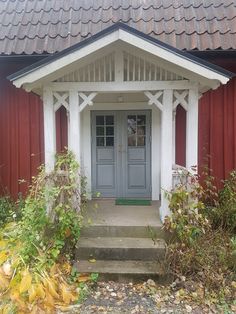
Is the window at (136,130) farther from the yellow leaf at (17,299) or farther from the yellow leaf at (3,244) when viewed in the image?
the yellow leaf at (17,299)

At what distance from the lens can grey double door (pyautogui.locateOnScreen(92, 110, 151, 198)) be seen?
677cm

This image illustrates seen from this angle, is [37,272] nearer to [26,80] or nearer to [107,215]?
[107,215]

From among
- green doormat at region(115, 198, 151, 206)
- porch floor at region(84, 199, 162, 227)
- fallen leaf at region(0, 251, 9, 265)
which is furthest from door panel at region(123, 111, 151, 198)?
fallen leaf at region(0, 251, 9, 265)

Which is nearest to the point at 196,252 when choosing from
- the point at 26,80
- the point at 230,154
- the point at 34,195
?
the point at 34,195

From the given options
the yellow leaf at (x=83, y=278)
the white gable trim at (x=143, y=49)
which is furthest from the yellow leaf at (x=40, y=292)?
the white gable trim at (x=143, y=49)

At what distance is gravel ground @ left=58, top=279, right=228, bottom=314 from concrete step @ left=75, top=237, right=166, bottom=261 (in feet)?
1.31

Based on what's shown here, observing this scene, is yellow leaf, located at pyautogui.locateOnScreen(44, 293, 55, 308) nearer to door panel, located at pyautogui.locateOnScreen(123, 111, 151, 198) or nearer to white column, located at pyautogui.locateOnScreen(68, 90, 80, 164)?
white column, located at pyautogui.locateOnScreen(68, 90, 80, 164)

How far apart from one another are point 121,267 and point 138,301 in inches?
22.8

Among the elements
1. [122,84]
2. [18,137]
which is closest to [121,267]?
[122,84]

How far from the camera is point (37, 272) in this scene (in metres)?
3.78

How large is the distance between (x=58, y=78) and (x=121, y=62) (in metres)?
0.98

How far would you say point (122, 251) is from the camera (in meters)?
4.48

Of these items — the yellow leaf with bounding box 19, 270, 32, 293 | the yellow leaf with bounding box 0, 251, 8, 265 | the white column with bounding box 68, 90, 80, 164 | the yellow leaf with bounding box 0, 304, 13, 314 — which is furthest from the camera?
the white column with bounding box 68, 90, 80, 164

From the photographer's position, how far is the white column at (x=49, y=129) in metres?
5.01
